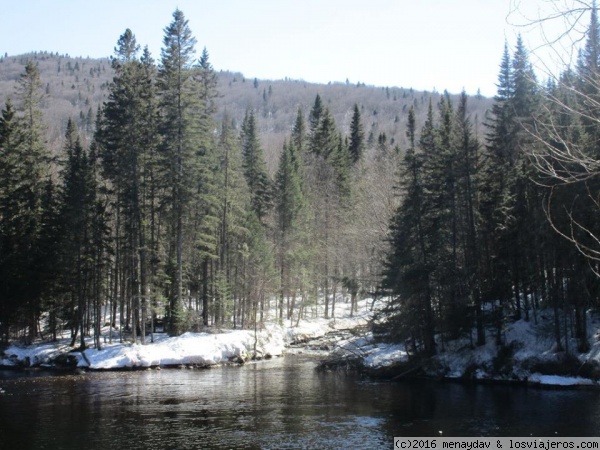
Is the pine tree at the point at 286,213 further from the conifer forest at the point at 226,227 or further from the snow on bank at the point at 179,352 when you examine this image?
the snow on bank at the point at 179,352

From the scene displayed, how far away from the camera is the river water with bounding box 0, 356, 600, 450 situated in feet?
A: 61.5

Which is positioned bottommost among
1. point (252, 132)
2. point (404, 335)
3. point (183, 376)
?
point (183, 376)

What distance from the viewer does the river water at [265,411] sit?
61.5 ft

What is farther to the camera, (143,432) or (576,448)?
(143,432)

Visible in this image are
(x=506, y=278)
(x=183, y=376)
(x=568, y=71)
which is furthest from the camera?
(x=506, y=278)

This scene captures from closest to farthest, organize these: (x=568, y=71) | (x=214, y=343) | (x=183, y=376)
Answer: (x=568, y=71) < (x=183, y=376) < (x=214, y=343)

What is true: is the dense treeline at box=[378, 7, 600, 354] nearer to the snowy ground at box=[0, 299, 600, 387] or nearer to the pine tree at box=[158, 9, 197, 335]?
the snowy ground at box=[0, 299, 600, 387]

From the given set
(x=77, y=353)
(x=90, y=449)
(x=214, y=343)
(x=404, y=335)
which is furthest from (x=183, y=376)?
(x=90, y=449)

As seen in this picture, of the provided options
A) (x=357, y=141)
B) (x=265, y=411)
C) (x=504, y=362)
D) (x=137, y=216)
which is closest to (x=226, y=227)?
(x=137, y=216)

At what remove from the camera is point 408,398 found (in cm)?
2627

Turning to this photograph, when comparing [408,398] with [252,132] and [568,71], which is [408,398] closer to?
[568,71]

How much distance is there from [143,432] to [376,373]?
1753 cm

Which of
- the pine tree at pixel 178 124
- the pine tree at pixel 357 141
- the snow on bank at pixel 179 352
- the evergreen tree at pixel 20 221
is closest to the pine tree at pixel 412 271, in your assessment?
the snow on bank at pixel 179 352

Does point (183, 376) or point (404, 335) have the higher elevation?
point (404, 335)
